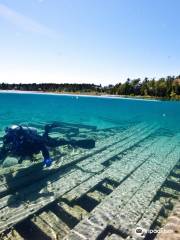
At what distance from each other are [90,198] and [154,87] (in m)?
175

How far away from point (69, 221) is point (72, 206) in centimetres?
99

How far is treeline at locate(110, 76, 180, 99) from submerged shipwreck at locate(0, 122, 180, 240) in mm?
164247

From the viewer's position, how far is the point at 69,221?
7480 millimetres

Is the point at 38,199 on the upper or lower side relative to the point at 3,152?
lower

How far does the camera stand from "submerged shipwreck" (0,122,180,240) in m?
6.82

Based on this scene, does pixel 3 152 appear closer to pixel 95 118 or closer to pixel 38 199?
pixel 38 199

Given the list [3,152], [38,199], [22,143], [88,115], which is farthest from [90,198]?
[88,115]

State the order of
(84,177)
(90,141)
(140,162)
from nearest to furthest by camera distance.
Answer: (84,177) < (140,162) < (90,141)

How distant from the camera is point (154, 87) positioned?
178m

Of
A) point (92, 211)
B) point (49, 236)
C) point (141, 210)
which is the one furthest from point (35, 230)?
point (141, 210)

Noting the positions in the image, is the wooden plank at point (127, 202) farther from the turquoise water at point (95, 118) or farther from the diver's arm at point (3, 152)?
the turquoise water at point (95, 118)

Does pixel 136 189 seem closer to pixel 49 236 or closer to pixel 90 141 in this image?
pixel 49 236

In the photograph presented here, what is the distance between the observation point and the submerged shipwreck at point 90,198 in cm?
682

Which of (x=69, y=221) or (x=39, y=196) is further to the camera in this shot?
(x=39, y=196)
